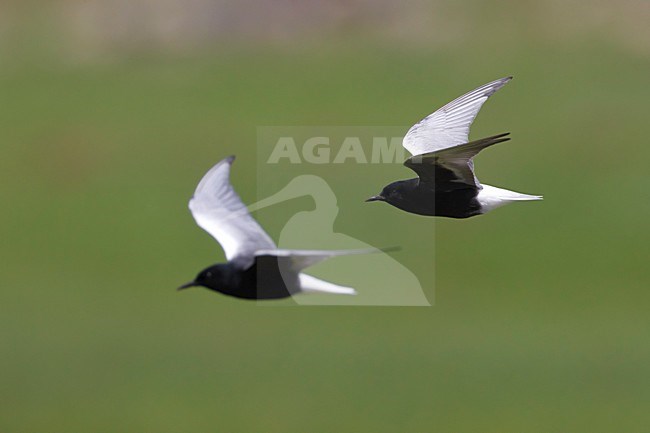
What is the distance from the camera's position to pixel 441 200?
3779 mm

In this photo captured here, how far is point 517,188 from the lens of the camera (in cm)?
1234

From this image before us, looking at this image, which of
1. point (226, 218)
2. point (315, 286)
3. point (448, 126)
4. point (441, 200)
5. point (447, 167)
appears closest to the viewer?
point (315, 286)

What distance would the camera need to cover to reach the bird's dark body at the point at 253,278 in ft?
10.5

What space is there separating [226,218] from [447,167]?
24.4 inches

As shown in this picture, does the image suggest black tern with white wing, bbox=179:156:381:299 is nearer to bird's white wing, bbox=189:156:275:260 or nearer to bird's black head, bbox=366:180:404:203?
bird's white wing, bbox=189:156:275:260

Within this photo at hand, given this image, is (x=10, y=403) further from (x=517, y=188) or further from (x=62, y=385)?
(x=517, y=188)

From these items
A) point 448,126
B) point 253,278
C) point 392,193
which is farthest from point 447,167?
point 253,278

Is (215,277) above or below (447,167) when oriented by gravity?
below

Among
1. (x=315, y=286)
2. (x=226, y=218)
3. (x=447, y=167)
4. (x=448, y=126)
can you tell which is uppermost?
(x=448, y=126)

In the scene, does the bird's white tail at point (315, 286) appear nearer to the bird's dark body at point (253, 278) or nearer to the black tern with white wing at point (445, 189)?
the bird's dark body at point (253, 278)

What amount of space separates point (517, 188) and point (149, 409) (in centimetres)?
403

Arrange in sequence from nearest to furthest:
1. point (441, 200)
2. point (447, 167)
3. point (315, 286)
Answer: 1. point (315, 286)
2. point (447, 167)
3. point (441, 200)

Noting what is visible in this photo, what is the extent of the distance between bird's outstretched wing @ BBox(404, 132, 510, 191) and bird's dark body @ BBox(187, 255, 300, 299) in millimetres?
539

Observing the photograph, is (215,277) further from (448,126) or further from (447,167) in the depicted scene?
(448,126)
